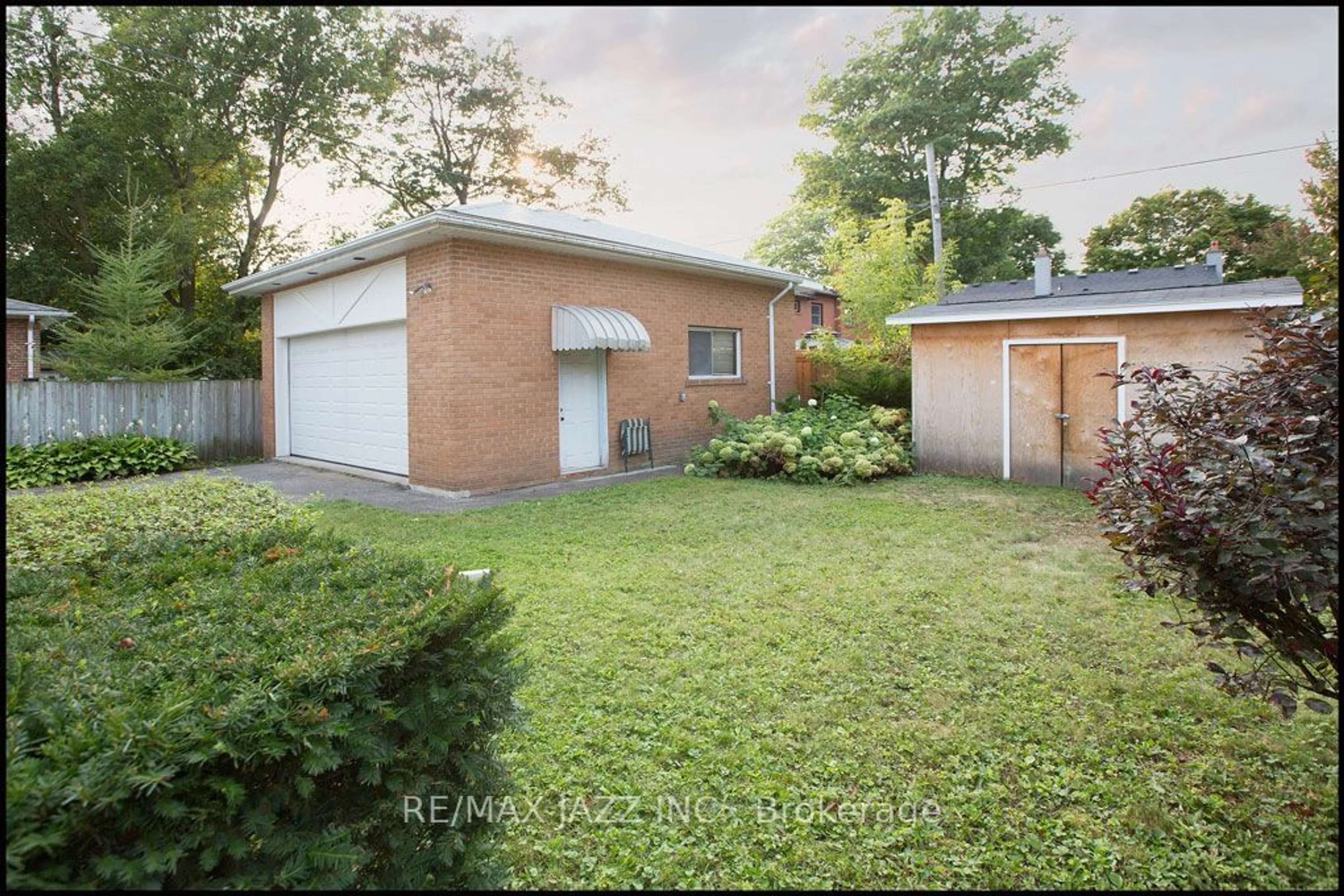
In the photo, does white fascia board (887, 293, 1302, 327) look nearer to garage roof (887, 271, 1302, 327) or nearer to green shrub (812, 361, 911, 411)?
garage roof (887, 271, 1302, 327)

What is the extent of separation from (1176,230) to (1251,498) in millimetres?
31280

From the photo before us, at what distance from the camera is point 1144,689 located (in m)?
3.83

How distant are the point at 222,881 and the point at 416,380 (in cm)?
969

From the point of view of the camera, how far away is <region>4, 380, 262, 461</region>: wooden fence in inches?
493

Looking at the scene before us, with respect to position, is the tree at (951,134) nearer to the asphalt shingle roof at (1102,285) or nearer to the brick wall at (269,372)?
the asphalt shingle roof at (1102,285)

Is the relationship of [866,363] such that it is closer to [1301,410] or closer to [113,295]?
[1301,410]

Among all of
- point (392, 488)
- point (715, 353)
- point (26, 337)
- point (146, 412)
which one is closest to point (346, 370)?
point (392, 488)

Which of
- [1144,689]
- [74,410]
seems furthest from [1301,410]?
[74,410]

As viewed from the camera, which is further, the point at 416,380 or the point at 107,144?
the point at 107,144

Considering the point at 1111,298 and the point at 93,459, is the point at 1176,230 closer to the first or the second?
the point at 1111,298

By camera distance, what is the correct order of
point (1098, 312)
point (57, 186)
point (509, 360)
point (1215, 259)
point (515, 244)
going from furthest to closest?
point (57, 186) < point (1215, 259) < point (509, 360) < point (515, 244) < point (1098, 312)

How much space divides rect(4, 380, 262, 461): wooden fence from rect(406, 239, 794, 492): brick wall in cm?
639

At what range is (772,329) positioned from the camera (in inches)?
596

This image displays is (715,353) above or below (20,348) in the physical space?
below
